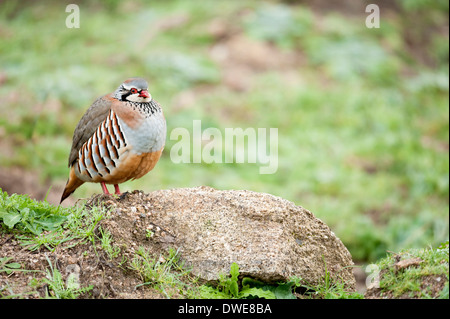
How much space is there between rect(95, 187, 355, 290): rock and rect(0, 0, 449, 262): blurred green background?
3.34m

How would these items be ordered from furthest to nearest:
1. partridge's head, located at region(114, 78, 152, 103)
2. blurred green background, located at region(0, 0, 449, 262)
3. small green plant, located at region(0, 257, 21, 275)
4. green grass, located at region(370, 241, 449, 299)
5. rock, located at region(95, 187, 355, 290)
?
1. blurred green background, located at region(0, 0, 449, 262)
2. partridge's head, located at region(114, 78, 152, 103)
3. rock, located at region(95, 187, 355, 290)
4. small green plant, located at region(0, 257, 21, 275)
5. green grass, located at region(370, 241, 449, 299)

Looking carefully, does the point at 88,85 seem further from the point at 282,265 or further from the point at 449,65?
the point at 449,65

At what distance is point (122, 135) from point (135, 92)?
0.39 m

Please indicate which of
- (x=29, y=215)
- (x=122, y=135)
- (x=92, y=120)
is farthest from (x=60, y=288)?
(x=92, y=120)

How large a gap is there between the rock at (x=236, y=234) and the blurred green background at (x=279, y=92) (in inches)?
→ 131

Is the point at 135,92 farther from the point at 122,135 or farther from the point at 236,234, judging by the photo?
the point at 236,234

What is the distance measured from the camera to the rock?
3385 millimetres

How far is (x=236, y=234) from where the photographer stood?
3.55 metres

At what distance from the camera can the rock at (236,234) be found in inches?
133

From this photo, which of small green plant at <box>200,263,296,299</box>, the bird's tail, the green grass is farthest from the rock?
the bird's tail

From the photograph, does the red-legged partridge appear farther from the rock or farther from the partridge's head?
the rock

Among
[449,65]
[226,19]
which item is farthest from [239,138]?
[449,65]

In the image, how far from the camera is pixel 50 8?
12789 mm
